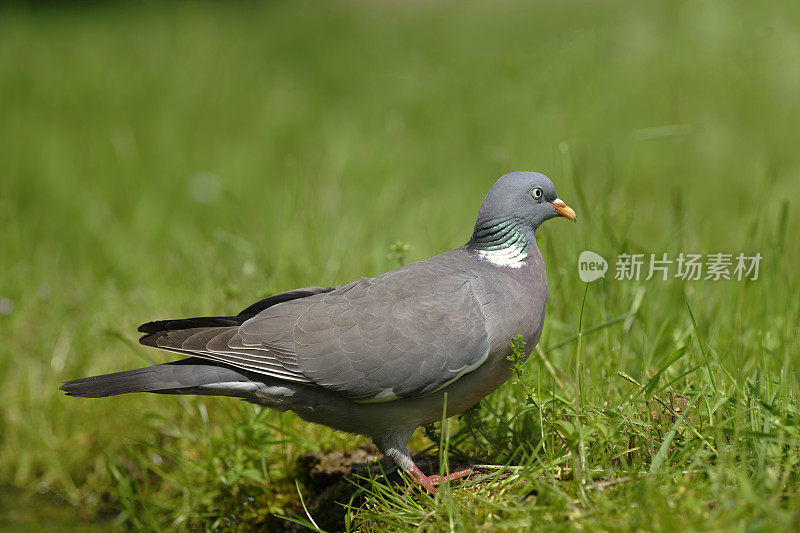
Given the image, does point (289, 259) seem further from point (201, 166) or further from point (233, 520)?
point (201, 166)

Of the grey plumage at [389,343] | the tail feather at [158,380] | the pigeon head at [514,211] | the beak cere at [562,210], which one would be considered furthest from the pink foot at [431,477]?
the beak cere at [562,210]

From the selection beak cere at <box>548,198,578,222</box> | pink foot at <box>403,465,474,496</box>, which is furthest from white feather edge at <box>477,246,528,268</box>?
pink foot at <box>403,465,474,496</box>

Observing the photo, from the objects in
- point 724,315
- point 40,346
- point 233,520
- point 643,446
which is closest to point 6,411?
point 40,346

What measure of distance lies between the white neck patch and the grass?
0.27 meters

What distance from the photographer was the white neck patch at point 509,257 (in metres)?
2.80

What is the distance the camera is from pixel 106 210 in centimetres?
600

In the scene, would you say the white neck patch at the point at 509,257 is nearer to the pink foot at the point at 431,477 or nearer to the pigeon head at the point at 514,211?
the pigeon head at the point at 514,211

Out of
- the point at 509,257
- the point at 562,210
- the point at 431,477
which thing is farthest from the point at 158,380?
the point at 562,210

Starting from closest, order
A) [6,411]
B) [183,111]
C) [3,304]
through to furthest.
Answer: [6,411] < [3,304] < [183,111]

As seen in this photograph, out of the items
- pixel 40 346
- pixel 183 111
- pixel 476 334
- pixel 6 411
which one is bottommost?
pixel 6 411

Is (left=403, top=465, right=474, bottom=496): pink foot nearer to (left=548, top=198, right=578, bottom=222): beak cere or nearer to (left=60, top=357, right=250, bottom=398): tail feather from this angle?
(left=60, top=357, right=250, bottom=398): tail feather

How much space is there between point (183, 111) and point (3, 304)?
3469 millimetres

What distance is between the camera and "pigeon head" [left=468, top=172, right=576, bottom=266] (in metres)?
2.78

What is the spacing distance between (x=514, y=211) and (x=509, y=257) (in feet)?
0.54
